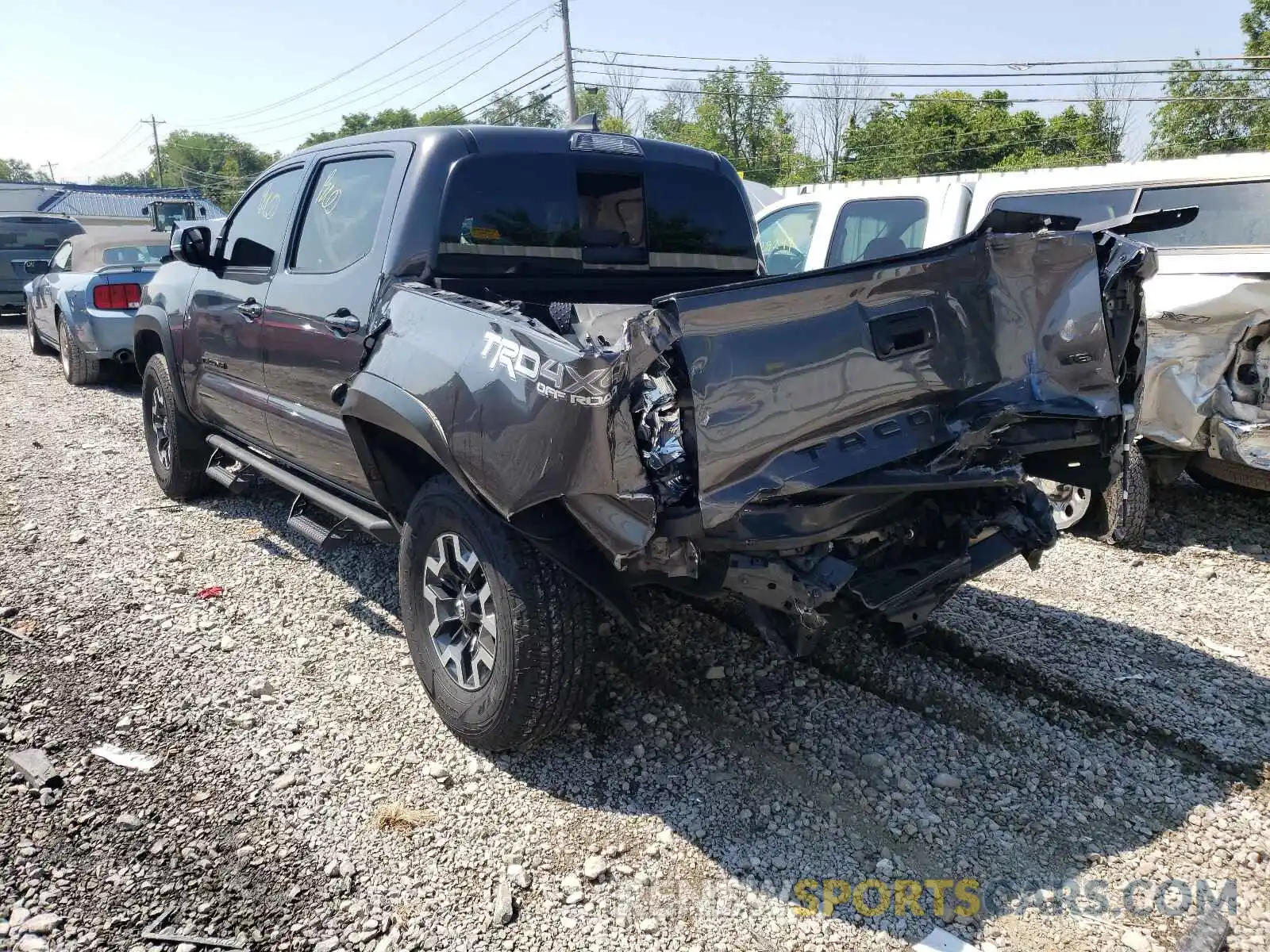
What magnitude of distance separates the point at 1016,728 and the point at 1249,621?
72.3 inches

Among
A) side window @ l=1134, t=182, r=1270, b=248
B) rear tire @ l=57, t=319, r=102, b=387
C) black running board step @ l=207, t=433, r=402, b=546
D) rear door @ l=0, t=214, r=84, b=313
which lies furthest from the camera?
rear door @ l=0, t=214, r=84, b=313

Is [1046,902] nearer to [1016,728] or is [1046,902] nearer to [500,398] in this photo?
[1016,728]

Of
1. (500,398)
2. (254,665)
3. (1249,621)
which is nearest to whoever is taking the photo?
(500,398)

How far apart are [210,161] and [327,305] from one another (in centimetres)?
10180

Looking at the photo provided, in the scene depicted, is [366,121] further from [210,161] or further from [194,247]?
[194,247]

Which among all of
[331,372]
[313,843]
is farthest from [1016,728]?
[331,372]

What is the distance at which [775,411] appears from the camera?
2.56m

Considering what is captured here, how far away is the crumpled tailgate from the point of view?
97.2 inches

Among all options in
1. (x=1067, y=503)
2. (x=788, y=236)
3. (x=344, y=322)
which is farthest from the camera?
(x=788, y=236)

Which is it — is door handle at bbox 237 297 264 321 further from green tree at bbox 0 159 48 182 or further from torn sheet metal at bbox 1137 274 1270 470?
green tree at bbox 0 159 48 182

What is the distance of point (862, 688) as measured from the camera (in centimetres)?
372

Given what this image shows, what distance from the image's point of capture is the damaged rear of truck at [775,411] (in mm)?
2480

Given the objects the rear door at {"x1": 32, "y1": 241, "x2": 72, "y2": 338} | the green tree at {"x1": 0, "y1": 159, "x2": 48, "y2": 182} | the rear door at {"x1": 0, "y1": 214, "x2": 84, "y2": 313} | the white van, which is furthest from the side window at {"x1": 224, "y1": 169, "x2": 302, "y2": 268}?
the green tree at {"x1": 0, "y1": 159, "x2": 48, "y2": 182}

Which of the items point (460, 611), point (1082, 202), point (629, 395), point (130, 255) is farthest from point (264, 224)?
point (130, 255)
